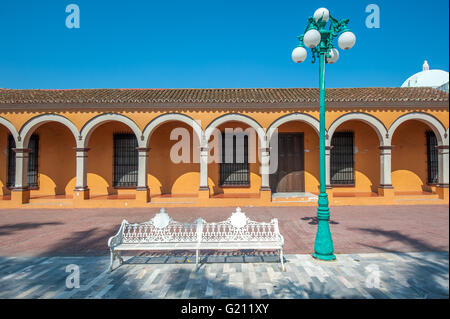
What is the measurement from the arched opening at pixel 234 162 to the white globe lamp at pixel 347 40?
745cm

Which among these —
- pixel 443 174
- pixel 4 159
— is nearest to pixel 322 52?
pixel 443 174

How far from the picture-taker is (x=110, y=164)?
12258 mm

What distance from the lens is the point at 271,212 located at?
9.09 metres

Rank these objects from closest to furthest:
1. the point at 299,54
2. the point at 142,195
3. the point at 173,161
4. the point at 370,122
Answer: the point at 299,54 → the point at 142,195 → the point at 370,122 → the point at 173,161

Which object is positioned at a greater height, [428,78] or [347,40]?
[428,78]

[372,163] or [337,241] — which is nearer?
[337,241]

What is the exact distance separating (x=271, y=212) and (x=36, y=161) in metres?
11.0

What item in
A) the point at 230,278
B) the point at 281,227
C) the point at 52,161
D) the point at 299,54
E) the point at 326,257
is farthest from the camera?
the point at 52,161

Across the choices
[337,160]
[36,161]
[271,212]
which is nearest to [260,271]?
[271,212]

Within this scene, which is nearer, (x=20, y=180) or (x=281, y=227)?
(x=281, y=227)

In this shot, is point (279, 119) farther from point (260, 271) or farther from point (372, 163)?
point (260, 271)

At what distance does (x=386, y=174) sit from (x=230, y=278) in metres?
9.36

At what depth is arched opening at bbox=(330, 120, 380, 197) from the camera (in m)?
12.3

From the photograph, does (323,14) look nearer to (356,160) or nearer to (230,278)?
(230,278)
